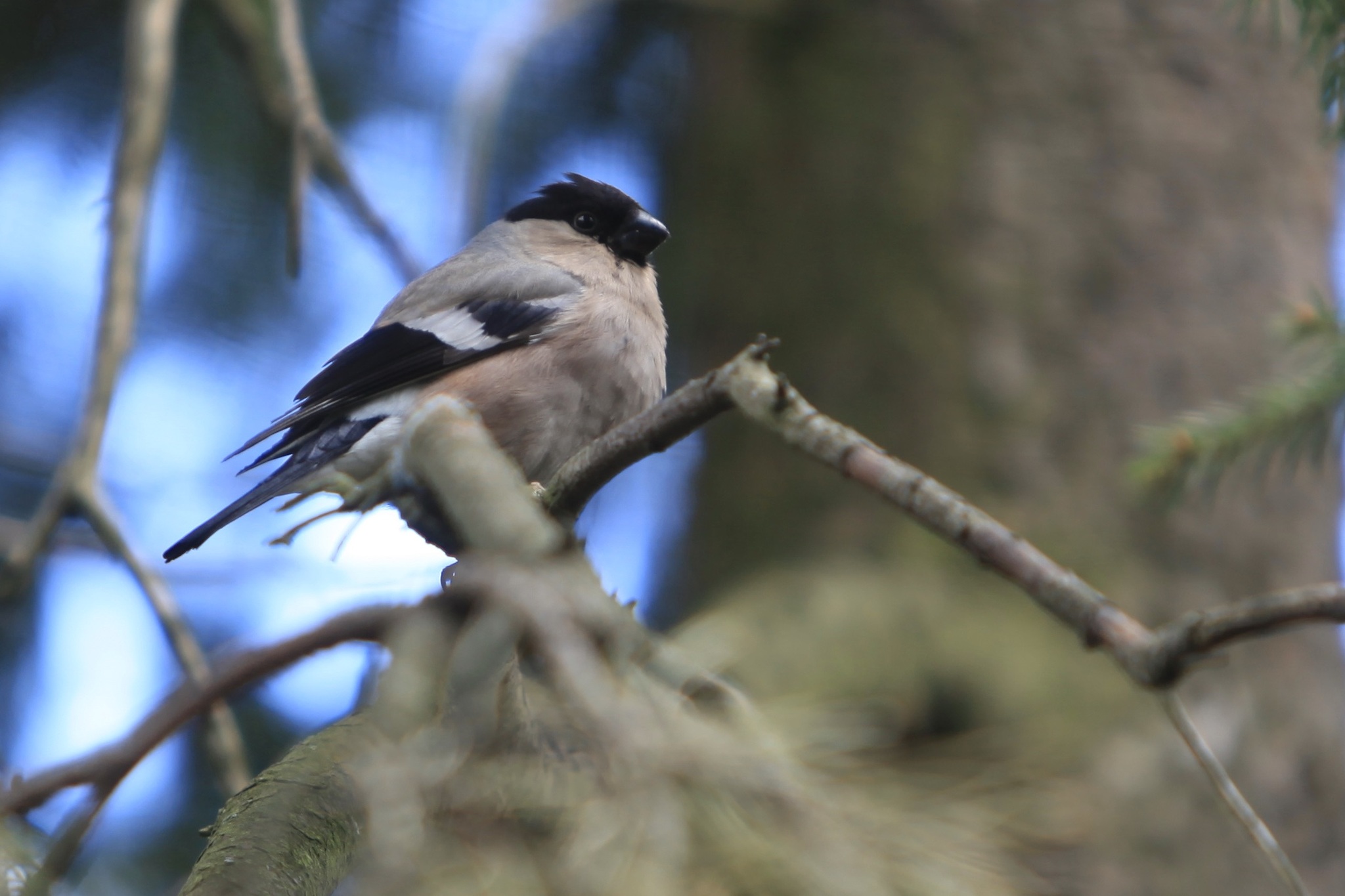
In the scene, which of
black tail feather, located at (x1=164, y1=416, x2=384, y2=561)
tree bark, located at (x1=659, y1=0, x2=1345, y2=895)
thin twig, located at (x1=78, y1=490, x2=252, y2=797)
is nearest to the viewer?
thin twig, located at (x1=78, y1=490, x2=252, y2=797)

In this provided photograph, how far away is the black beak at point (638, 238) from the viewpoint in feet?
11.0

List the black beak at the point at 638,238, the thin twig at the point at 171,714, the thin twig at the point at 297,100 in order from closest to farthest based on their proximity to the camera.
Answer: the thin twig at the point at 171,714
the thin twig at the point at 297,100
the black beak at the point at 638,238

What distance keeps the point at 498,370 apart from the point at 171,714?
167cm

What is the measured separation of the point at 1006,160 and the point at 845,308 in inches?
28.8

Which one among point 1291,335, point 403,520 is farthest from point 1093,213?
point 403,520

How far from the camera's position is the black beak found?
132 inches

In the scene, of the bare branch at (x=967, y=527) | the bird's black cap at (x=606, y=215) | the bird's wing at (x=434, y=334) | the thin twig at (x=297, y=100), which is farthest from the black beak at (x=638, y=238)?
the bare branch at (x=967, y=527)

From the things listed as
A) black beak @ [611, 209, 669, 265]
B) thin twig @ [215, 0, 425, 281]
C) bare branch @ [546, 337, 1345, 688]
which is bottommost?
bare branch @ [546, 337, 1345, 688]

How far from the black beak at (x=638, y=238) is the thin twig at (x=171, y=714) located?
7.24 ft

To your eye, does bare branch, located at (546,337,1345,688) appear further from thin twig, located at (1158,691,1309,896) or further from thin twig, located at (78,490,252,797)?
thin twig, located at (78,490,252,797)

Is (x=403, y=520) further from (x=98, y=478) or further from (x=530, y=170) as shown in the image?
(x=530, y=170)

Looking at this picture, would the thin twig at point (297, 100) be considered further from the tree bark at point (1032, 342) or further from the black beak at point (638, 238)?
the tree bark at point (1032, 342)

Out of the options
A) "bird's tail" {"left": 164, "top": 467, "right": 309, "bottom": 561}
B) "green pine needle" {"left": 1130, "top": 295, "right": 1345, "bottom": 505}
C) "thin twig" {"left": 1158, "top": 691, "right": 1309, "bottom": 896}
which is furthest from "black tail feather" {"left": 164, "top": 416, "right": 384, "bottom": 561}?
"thin twig" {"left": 1158, "top": 691, "right": 1309, "bottom": 896}

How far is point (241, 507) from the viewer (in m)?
2.43
